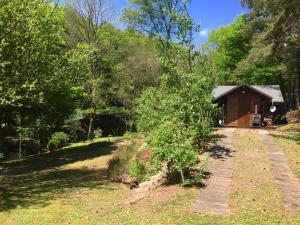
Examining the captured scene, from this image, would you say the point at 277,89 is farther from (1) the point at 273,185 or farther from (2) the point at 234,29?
(1) the point at 273,185

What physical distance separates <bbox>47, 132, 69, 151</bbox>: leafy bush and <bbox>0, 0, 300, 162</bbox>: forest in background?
4.4 inches

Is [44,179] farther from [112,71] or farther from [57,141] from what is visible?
[112,71]

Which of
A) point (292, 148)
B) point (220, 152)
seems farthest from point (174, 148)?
point (292, 148)

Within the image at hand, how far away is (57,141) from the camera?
3022 cm

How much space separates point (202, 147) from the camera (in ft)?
49.7

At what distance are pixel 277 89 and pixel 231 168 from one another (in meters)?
25.3

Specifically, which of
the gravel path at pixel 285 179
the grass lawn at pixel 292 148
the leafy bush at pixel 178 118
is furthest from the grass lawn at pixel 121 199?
the leafy bush at pixel 178 118

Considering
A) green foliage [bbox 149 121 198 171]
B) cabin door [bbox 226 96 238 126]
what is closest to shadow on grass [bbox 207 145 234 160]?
green foliage [bbox 149 121 198 171]

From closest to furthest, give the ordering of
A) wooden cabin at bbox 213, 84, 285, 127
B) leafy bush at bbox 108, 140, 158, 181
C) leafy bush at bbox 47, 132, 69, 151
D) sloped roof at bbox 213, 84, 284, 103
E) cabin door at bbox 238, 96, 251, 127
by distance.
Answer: leafy bush at bbox 108, 140, 158, 181, leafy bush at bbox 47, 132, 69, 151, wooden cabin at bbox 213, 84, 285, 127, sloped roof at bbox 213, 84, 284, 103, cabin door at bbox 238, 96, 251, 127

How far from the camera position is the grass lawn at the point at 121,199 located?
8.79 m

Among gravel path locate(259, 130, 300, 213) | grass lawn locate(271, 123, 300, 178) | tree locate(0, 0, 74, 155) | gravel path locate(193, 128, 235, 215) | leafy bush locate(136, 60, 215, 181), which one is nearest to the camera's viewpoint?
gravel path locate(193, 128, 235, 215)

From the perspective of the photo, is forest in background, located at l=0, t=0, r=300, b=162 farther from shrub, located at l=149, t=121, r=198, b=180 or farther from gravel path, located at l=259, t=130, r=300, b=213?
gravel path, located at l=259, t=130, r=300, b=213

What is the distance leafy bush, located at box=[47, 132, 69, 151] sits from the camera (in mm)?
29880

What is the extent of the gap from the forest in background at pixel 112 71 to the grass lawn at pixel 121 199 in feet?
5.60
